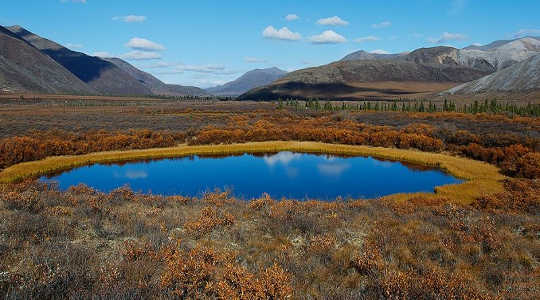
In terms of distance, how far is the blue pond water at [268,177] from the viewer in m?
27.2

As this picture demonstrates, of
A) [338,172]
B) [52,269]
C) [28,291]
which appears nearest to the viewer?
[28,291]

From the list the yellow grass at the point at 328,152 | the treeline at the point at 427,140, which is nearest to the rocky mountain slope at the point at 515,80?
the treeline at the point at 427,140

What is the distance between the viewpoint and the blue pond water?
2722 centimetres

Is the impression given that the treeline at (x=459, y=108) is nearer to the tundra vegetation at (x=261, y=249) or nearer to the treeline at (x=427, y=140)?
the treeline at (x=427, y=140)

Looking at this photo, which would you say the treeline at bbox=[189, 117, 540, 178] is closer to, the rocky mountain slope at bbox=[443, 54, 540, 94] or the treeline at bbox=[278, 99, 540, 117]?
the treeline at bbox=[278, 99, 540, 117]

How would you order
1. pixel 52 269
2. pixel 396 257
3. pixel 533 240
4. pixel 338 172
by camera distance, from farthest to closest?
pixel 338 172 < pixel 533 240 < pixel 396 257 < pixel 52 269

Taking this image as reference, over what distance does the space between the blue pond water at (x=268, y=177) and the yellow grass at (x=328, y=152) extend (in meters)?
1.81

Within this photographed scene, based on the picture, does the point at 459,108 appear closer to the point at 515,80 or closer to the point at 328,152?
the point at 328,152

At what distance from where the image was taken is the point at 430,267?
8688mm

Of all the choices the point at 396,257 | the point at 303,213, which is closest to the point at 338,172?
A: the point at 303,213

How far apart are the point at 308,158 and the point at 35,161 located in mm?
31638

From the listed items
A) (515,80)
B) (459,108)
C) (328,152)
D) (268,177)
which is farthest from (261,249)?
(515,80)

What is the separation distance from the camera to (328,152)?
44.5 metres

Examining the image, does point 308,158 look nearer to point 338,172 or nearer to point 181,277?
point 338,172
